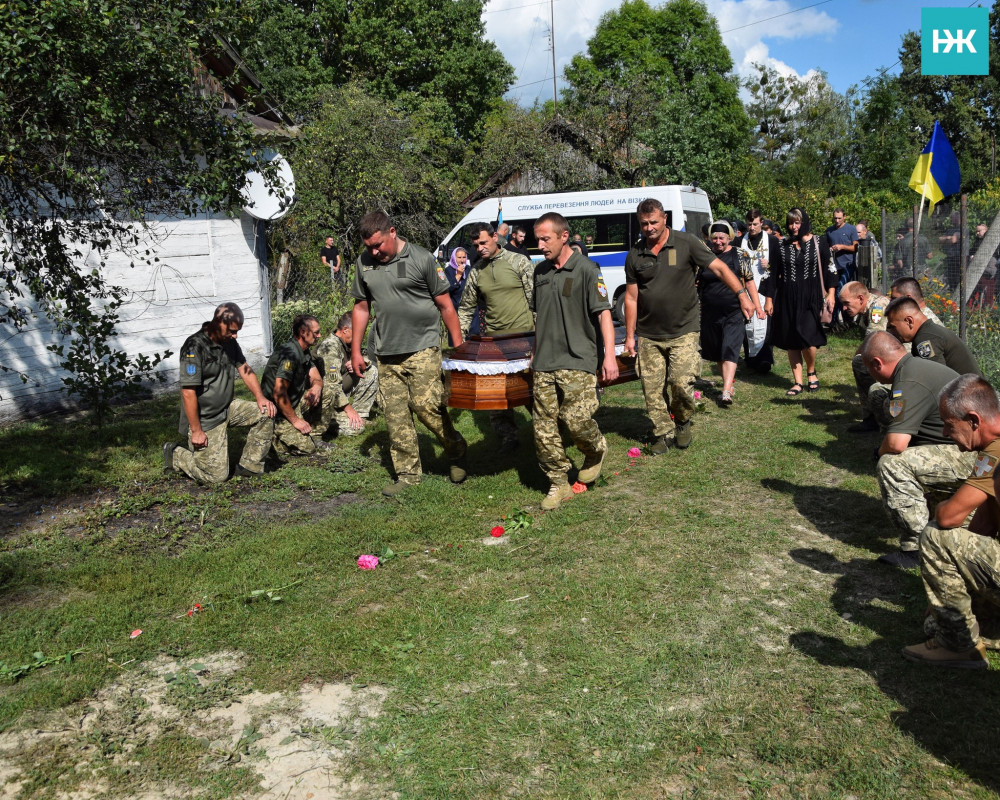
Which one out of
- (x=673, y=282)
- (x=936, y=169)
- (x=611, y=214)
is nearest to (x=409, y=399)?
(x=673, y=282)

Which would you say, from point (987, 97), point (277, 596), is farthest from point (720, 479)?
point (987, 97)

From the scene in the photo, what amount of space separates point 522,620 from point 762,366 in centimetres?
725

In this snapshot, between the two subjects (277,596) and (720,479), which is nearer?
(277,596)

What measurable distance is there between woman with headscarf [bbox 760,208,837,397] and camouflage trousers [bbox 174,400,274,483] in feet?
19.1

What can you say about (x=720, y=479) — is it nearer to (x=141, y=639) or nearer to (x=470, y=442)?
(x=470, y=442)

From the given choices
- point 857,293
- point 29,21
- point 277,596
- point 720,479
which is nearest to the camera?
point 277,596

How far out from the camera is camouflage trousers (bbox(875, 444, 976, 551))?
472 centimetres

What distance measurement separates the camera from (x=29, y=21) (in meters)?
5.45

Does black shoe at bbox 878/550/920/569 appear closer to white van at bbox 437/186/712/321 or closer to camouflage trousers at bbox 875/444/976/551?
camouflage trousers at bbox 875/444/976/551

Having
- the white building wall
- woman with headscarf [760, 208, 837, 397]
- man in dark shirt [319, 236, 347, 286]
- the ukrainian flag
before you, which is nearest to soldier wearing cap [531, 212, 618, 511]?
woman with headscarf [760, 208, 837, 397]

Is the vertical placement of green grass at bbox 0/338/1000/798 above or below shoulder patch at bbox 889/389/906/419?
below

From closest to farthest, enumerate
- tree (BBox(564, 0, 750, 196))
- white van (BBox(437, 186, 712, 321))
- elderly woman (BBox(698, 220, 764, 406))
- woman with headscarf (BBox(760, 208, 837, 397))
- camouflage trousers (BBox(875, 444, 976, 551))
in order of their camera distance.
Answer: camouflage trousers (BBox(875, 444, 976, 551)) → elderly woman (BBox(698, 220, 764, 406)) → woman with headscarf (BBox(760, 208, 837, 397)) → white van (BBox(437, 186, 712, 321)) → tree (BBox(564, 0, 750, 196))

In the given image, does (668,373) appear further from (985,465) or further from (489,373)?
(985,465)

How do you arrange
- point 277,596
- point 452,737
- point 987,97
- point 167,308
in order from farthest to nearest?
point 987,97 → point 167,308 → point 277,596 → point 452,737
